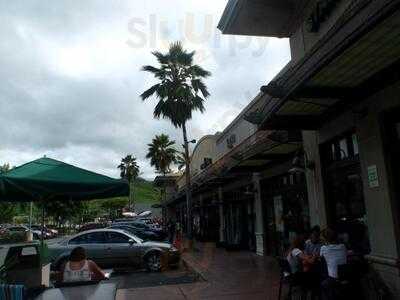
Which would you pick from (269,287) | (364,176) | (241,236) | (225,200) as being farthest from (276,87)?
(225,200)

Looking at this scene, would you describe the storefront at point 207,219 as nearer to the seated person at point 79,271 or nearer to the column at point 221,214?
the column at point 221,214

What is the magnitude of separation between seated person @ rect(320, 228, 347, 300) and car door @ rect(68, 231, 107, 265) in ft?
31.3

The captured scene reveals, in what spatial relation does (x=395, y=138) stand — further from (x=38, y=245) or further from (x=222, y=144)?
(x=222, y=144)

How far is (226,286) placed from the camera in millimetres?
10555

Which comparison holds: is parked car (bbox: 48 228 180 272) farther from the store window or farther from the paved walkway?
the store window

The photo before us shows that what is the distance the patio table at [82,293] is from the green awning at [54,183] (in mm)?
1437

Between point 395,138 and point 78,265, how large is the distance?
18.0ft

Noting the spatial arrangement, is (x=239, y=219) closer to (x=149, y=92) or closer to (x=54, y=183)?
(x=149, y=92)

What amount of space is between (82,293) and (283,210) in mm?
10241

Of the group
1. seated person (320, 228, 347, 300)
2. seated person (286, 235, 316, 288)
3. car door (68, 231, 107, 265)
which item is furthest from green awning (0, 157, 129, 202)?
car door (68, 231, 107, 265)

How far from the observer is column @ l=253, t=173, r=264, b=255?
16.9 meters

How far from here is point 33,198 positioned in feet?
24.4

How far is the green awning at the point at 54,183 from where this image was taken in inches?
250

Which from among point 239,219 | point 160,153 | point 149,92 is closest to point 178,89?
point 149,92
